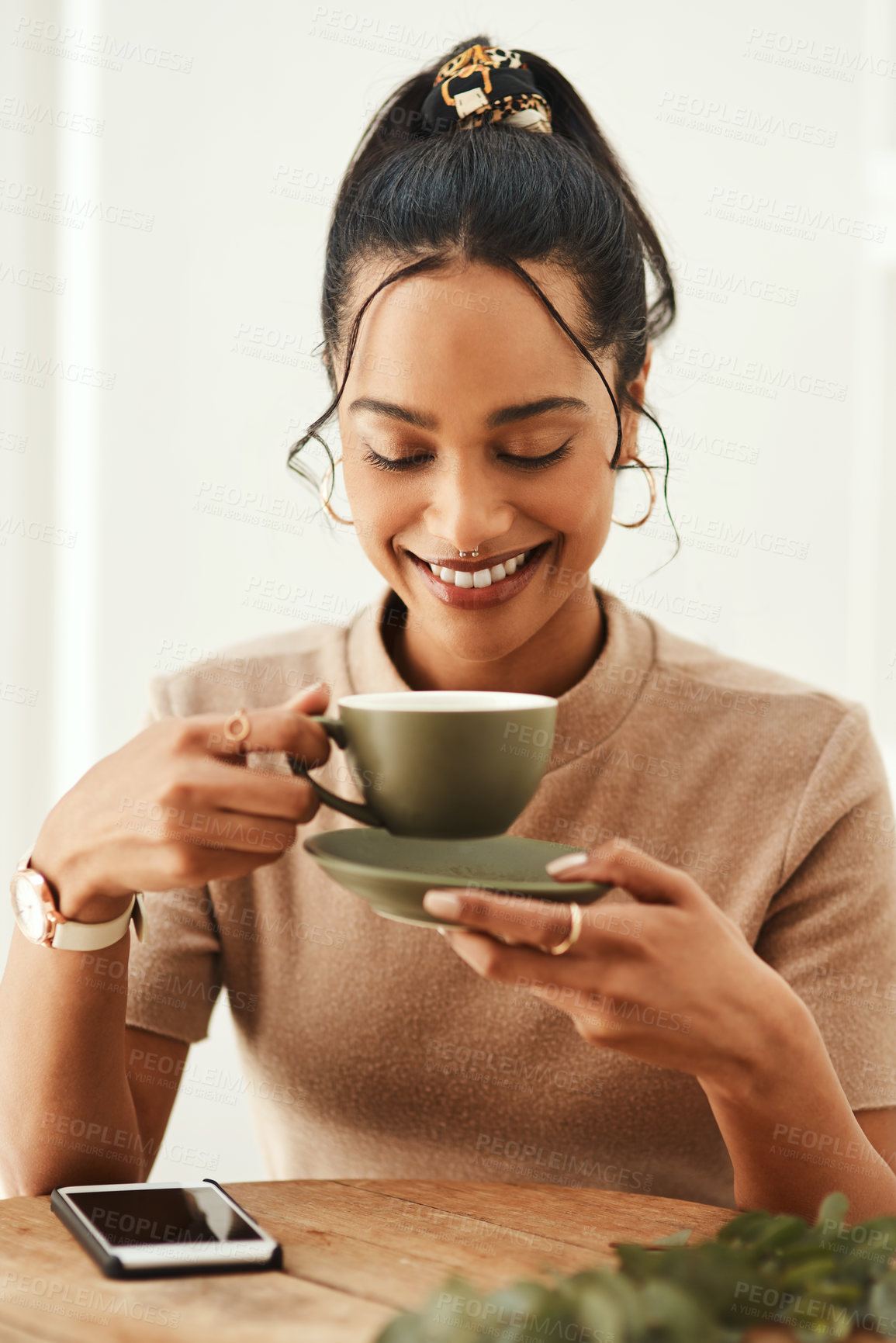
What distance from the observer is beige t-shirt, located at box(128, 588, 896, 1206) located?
1.28 meters

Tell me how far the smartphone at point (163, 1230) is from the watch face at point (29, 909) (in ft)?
0.68

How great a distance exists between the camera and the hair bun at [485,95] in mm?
1260

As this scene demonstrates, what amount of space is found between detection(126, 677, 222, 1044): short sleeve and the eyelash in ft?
1.64

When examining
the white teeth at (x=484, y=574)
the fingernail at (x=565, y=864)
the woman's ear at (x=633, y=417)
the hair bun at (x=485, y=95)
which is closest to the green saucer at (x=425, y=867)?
the fingernail at (x=565, y=864)

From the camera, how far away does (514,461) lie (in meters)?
1.13

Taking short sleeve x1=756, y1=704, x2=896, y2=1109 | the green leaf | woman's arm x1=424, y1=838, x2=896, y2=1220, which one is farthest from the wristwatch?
short sleeve x1=756, y1=704, x2=896, y2=1109

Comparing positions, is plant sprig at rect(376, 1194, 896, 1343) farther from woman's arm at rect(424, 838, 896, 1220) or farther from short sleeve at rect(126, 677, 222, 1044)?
short sleeve at rect(126, 677, 222, 1044)

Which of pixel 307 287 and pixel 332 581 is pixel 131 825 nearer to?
pixel 332 581

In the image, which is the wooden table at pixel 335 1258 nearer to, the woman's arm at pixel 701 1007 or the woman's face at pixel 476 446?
the woman's arm at pixel 701 1007

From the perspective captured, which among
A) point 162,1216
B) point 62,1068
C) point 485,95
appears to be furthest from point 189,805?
point 485,95

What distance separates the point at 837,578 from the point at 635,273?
1339 mm

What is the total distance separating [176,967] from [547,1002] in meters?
0.40

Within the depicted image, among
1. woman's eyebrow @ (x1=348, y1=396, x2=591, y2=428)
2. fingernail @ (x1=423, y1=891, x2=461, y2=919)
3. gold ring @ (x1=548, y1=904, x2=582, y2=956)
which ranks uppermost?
woman's eyebrow @ (x1=348, y1=396, x2=591, y2=428)

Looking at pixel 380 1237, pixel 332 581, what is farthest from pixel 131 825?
pixel 332 581
